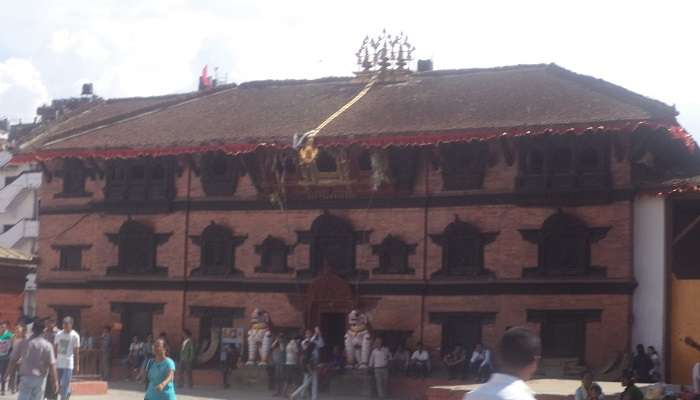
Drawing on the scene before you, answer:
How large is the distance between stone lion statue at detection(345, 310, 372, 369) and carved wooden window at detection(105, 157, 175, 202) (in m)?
7.60

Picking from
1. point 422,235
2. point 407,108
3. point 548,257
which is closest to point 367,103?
point 407,108

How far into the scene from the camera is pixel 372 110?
36.2 metres

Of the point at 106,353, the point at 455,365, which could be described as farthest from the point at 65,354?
the point at 106,353

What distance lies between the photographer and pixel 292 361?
109ft

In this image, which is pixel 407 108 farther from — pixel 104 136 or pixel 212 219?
pixel 104 136

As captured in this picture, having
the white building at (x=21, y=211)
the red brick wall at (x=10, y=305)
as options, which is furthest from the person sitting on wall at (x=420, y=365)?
the white building at (x=21, y=211)

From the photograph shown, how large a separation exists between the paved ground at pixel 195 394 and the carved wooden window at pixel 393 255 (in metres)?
4.06

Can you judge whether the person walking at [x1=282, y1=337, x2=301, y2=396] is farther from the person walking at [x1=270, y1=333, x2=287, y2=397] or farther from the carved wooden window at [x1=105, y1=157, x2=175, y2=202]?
the carved wooden window at [x1=105, y1=157, x2=175, y2=202]

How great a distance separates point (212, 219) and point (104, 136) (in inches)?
181

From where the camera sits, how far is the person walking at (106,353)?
34438 mm

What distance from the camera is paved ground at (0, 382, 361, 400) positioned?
30.5 metres

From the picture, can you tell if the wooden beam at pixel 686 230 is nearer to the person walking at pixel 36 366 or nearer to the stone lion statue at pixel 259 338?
the stone lion statue at pixel 259 338

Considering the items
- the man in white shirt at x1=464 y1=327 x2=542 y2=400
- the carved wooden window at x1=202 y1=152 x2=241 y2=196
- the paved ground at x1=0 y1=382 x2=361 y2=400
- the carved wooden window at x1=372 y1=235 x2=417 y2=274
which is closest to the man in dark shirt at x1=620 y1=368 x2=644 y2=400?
the man in white shirt at x1=464 y1=327 x2=542 y2=400

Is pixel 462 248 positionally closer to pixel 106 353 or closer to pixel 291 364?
pixel 291 364
